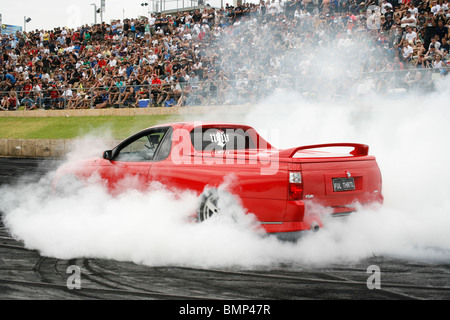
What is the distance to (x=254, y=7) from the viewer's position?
19.5 meters

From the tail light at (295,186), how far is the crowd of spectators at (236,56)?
805 cm

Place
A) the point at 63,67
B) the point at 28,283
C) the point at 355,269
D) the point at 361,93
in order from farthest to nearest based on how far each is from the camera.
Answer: the point at 63,67 → the point at 361,93 → the point at 355,269 → the point at 28,283

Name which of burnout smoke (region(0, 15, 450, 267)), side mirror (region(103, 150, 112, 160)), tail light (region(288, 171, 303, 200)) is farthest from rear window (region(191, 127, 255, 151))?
tail light (region(288, 171, 303, 200))

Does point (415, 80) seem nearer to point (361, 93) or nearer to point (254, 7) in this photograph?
point (361, 93)

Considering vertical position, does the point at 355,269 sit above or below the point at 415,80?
below

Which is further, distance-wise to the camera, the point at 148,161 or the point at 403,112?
the point at 403,112

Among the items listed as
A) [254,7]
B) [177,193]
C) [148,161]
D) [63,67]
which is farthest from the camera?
[63,67]

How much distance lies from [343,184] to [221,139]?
1.63m

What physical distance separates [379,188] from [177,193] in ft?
7.26

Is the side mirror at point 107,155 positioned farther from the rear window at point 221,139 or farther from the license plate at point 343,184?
the license plate at point 343,184

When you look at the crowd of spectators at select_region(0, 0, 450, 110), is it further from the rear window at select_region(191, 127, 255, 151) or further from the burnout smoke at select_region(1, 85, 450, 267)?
the rear window at select_region(191, 127, 255, 151)

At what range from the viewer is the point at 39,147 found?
703 inches
